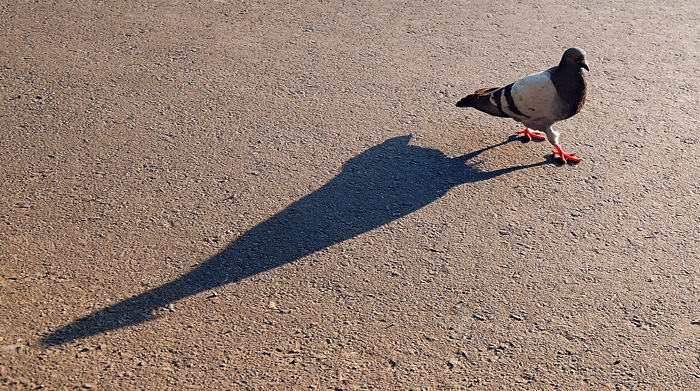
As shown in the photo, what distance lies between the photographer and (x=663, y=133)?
5301 mm

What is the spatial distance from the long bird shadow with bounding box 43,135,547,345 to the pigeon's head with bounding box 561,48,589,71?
754 millimetres

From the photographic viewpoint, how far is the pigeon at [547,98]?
4.62m

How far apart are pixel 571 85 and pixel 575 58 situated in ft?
0.60

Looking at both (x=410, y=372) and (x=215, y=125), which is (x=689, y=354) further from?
(x=215, y=125)

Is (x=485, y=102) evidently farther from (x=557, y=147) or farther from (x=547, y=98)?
(x=557, y=147)

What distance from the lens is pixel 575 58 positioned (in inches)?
179

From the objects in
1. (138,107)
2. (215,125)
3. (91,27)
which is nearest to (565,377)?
(215,125)

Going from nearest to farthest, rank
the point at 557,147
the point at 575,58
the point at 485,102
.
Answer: the point at 575,58
the point at 557,147
the point at 485,102

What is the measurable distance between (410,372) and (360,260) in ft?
2.87

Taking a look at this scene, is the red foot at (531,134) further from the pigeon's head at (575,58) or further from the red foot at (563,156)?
the pigeon's head at (575,58)

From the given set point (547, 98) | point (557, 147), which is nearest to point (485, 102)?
point (547, 98)

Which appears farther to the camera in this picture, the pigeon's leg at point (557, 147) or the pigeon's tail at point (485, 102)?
the pigeon's tail at point (485, 102)

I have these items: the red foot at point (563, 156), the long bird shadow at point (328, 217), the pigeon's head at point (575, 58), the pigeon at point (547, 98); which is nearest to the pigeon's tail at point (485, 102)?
the pigeon at point (547, 98)

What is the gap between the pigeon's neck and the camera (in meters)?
4.62
